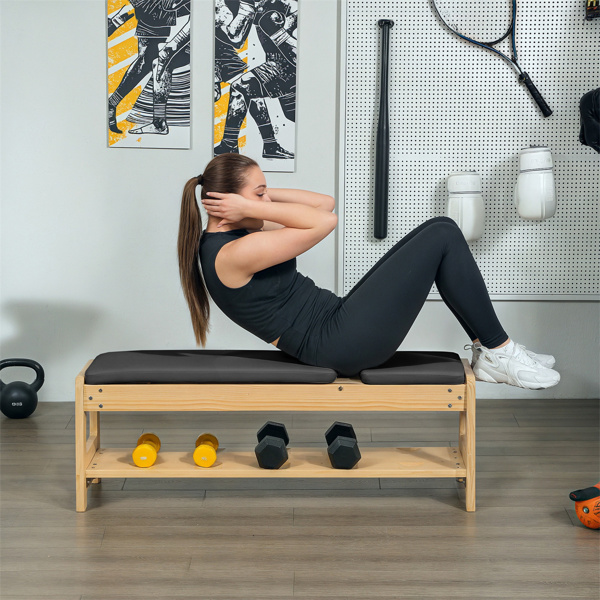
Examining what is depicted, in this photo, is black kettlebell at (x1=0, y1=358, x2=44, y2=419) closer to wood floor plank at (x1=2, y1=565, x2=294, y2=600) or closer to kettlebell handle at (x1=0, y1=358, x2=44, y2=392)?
kettlebell handle at (x1=0, y1=358, x2=44, y2=392)

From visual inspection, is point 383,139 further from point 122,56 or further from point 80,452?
point 80,452

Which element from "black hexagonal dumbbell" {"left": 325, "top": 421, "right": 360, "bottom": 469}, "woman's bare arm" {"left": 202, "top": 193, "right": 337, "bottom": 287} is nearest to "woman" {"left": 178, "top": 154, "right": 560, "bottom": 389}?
"woman's bare arm" {"left": 202, "top": 193, "right": 337, "bottom": 287}

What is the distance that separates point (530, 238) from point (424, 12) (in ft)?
3.58

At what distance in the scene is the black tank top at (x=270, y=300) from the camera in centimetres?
223

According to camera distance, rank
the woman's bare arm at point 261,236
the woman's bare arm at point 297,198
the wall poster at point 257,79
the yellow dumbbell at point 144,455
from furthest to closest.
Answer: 1. the wall poster at point 257,79
2. the woman's bare arm at point 297,198
3. the yellow dumbbell at point 144,455
4. the woman's bare arm at point 261,236

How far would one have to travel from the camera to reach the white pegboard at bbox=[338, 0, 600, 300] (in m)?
3.23

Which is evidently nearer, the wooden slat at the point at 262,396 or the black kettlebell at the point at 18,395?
the wooden slat at the point at 262,396

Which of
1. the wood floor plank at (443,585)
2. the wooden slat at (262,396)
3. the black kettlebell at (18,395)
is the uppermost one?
the wooden slat at (262,396)

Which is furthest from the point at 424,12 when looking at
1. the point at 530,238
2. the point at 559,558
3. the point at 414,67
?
the point at 559,558

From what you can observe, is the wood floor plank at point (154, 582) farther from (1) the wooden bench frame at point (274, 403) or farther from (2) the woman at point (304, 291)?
(2) the woman at point (304, 291)

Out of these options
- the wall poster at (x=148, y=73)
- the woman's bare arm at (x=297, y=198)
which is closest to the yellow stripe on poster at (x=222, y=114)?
the wall poster at (x=148, y=73)

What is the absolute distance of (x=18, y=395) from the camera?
311 cm

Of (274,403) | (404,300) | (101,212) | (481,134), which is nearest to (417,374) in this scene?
(404,300)

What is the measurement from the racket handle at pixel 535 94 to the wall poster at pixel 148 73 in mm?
1451
